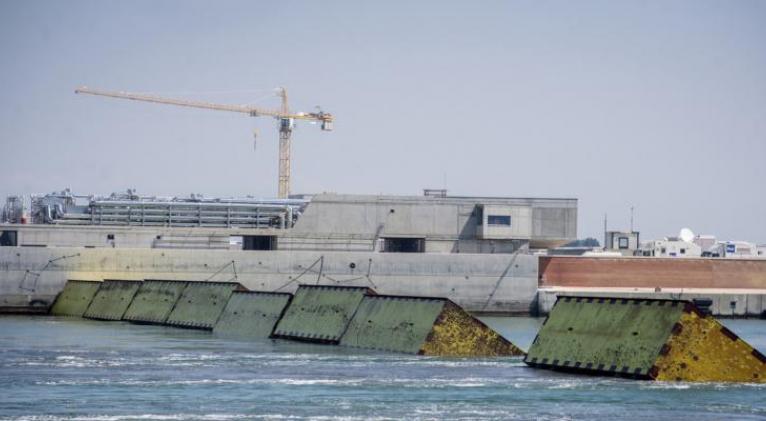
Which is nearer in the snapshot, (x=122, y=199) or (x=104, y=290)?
(x=104, y=290)

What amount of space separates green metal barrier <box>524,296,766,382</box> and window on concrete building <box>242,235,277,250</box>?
5072cm

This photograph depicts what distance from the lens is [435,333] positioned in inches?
1752

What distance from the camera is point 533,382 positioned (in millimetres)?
35938

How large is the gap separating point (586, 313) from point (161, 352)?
13.1m

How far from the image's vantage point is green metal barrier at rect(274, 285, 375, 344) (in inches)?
1964

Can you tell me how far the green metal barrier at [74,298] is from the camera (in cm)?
7329

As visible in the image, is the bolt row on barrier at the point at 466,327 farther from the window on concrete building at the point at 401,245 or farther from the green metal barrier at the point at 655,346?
the window on concrete building at the point at 401,245

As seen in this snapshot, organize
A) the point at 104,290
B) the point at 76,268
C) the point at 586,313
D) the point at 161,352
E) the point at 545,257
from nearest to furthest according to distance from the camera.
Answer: the point at 586,313
the point at 161,352
the point at 104,290
the point at 76,268
the point at 545,257

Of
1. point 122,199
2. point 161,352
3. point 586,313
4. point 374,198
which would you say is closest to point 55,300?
point 122,199

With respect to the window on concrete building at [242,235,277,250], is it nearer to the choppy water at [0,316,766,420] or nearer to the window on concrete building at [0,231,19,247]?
the window on concrete building at [0,231,19,247]

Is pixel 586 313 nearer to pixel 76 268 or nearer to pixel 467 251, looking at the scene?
pixel 76 268

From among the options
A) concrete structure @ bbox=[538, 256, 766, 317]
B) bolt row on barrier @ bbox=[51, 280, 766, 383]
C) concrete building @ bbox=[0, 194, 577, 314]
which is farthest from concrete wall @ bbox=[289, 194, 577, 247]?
bolt row on barrier @ bbox=[51, 280, 766, 383]

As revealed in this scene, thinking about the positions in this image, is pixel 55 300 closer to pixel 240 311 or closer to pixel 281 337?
pixel 240 311

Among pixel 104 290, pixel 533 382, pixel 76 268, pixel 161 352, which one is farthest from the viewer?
pixel 76 268
